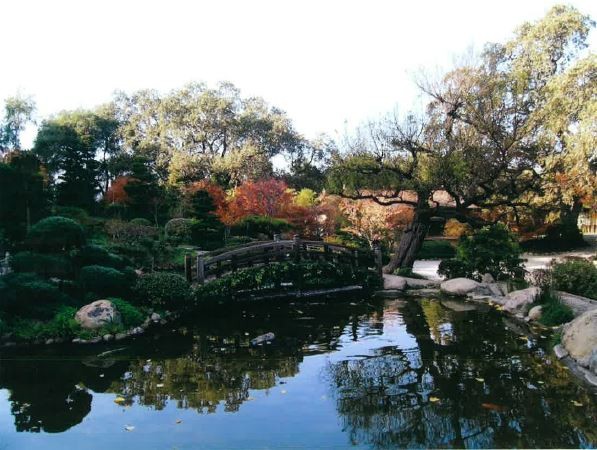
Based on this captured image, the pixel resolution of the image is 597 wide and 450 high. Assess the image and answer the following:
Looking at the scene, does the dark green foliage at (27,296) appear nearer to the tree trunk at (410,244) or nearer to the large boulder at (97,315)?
the large boulder at (97,315)

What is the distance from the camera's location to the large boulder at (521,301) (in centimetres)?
999

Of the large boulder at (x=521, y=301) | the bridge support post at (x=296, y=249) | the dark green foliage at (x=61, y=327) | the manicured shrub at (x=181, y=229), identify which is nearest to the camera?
the dark green foliage at (x=61, y=327)

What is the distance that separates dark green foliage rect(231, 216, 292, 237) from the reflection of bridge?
14.8 ft

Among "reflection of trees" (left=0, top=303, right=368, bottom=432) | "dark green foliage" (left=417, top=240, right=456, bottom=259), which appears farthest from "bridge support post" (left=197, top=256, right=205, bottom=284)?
"dark green foliage" (left=417, top=240, right=456, bottom=259)

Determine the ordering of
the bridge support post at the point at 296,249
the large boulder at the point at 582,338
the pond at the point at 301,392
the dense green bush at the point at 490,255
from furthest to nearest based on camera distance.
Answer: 1. the dense green bush at the point at 490,255
2. the bridge support post at the point at 296,249
3. the large boulder at the point at 582,338
4. the pond at the point at 301,392

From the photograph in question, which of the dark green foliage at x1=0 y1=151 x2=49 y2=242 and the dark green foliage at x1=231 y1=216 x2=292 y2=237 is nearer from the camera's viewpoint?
the dark green foliage at x1=0 y1=151 x2=49 y2=242

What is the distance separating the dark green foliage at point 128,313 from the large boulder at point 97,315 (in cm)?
11

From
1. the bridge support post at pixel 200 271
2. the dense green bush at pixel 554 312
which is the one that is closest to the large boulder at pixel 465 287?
the dense green bush at pixel 554 312

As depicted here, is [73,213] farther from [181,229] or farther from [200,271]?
[200,271]

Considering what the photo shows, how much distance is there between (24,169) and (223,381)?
7.77 metres

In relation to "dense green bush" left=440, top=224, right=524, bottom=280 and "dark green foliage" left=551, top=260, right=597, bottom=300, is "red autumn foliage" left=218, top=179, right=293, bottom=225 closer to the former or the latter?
"dense green bush" left=440, top=224, right=524, bottom=280

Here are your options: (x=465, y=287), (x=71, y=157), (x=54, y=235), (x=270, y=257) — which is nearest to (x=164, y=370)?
(x=54, y=235)

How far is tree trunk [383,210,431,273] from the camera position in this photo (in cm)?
1531

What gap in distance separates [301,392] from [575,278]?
282 inches
